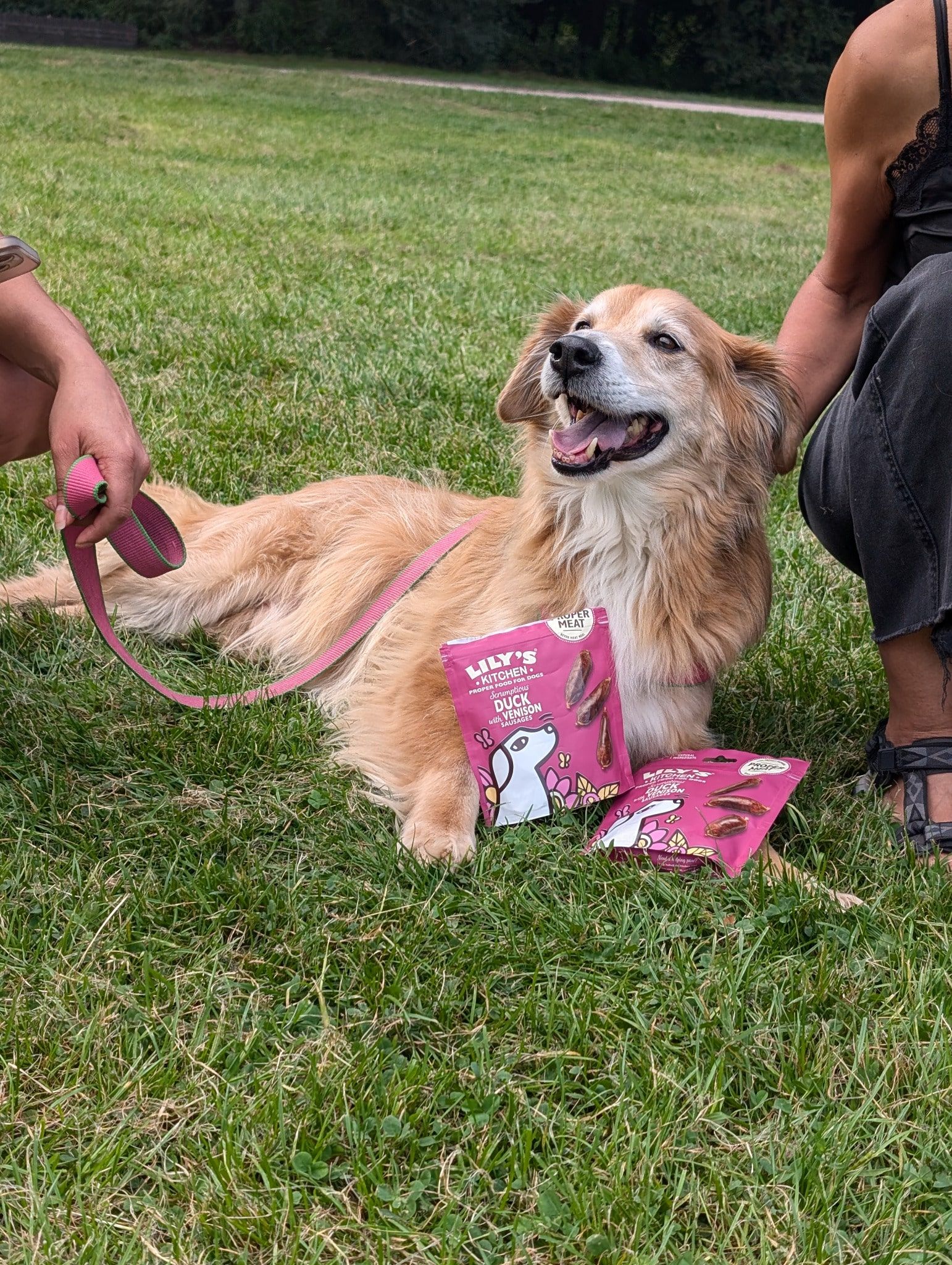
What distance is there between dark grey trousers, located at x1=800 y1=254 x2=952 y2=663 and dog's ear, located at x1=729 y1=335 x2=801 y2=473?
0.19 metres

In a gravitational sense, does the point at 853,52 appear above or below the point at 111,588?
above

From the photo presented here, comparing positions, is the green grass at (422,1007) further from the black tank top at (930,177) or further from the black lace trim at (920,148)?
the black lace trim at (920,148)

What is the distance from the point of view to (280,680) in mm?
3227

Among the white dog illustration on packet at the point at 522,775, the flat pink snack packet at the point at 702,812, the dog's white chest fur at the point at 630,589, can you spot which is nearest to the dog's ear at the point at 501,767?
the white dog illustration on packet at the point at 522,775

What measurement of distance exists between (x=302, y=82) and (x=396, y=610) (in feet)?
80.7

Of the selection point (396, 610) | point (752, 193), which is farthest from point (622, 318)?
point (752, 193)

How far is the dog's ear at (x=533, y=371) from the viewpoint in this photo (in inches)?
117

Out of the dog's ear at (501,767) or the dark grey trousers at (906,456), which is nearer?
the dark grey trousers at (906,456)

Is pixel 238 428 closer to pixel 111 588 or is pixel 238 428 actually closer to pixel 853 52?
pixel 111 588

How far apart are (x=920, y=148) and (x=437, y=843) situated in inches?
71.6

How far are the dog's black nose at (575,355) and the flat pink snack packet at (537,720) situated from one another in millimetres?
610

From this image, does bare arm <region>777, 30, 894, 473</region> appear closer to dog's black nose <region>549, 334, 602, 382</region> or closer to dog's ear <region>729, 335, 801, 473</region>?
dog's ear <region>729, 335, 801, 473</region>

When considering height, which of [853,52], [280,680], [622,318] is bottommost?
[280,680]

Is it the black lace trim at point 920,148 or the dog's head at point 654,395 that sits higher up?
the black lace trim at point 920,148
